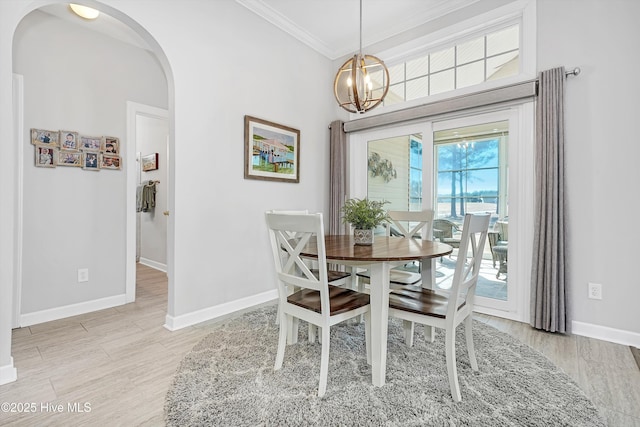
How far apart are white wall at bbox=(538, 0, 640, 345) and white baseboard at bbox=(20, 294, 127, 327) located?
4.16 meters

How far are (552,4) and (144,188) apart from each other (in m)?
5.56

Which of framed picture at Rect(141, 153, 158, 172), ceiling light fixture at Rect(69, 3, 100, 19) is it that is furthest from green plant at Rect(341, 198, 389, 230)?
framed picture at Rect(141, 153, 158, 172)

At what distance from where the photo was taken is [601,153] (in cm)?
233

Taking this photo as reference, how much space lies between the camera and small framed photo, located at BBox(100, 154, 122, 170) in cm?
307

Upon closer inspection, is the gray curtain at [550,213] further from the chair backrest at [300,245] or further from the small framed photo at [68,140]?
the small framed photo at [68,140]

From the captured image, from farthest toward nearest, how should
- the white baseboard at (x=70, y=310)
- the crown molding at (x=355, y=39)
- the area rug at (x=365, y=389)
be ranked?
the crown molding at (x=355, y=39) < the white baseboard at (x=70, y=310) < the area rug at (x=365, y=389)

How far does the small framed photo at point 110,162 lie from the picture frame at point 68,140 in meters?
0.22

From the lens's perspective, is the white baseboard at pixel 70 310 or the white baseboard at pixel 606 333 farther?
the white baseboard at pixel 70 310

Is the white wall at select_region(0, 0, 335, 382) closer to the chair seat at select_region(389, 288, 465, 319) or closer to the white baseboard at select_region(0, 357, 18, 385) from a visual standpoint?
the white baseboard at select_region(0, 357, 18, 385)

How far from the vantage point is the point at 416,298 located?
1.85m

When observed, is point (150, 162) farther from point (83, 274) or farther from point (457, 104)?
point (457, 104)

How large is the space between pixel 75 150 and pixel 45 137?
0.76ft

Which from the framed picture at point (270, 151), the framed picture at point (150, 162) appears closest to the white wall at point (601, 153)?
the framed picture at point (270, 151)

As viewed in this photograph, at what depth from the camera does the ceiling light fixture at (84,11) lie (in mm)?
2654
